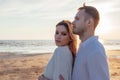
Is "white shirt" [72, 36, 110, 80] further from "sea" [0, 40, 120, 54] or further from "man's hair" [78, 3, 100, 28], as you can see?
"sea" [0, 40, 120, 54]

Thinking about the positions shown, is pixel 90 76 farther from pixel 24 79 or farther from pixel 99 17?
pixel 24 79

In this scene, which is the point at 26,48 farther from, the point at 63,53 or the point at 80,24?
Answer: the point at 80,24

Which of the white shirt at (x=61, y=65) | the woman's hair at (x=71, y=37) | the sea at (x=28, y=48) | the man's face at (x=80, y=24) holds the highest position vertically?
the man's face at (x=80, y=24)

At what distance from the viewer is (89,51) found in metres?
3.04

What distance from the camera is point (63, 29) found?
386cm

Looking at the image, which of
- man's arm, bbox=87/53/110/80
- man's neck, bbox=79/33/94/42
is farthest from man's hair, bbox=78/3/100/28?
man's arm, bbox=87/53/110/80

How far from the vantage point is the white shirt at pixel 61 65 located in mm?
3564

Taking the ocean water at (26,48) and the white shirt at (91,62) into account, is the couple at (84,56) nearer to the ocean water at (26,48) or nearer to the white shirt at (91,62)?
the white shirt at (91,62)

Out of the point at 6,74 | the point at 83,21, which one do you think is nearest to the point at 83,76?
the point at 83,21

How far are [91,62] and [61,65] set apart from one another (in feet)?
2.36

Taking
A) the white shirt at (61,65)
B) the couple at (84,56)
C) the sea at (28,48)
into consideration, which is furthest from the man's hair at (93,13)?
the sea at (28,48)

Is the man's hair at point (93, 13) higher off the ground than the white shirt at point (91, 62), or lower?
higher

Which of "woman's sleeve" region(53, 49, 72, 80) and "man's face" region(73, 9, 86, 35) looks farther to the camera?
"woman's sleeve" region(53, 49, 72, 80)

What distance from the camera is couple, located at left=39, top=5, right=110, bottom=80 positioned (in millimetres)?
2975
